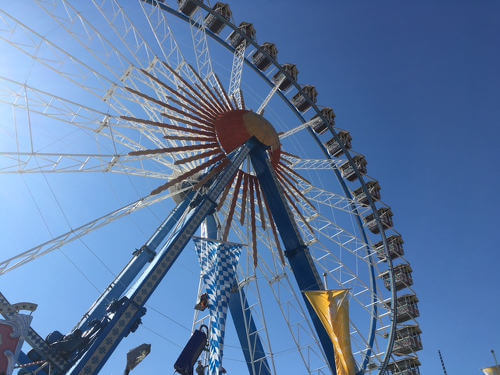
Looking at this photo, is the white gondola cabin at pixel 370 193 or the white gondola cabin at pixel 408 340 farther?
the white gondola cabin at pixel 370 193

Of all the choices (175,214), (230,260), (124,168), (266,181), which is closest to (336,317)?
(230,260)

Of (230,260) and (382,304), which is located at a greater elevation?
(382,304)

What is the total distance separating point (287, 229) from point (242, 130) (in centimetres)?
316

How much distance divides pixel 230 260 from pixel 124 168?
12.5ft

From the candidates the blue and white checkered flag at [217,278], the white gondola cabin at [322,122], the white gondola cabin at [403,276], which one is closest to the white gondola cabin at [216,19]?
the white gondola cabin at [322,122]

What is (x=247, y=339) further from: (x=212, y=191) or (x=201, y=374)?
(x=212, y=191)

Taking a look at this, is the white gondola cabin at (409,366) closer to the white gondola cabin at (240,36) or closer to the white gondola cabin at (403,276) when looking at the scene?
the white gondola cabin at (403,276)

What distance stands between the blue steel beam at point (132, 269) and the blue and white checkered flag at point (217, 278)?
928 millimetres

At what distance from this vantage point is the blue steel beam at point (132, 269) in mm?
11091

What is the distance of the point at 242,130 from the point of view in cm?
1325

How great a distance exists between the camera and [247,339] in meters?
13.3

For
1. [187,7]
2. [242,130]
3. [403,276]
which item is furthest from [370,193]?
[187,7]

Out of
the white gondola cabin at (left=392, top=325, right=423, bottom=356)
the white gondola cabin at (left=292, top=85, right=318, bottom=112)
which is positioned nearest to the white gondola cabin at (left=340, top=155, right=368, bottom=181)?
the white gondola cabin at (left=292, top=85, right=318, bottom=112)

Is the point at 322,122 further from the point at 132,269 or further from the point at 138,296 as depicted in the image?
the point at 138,296
